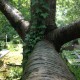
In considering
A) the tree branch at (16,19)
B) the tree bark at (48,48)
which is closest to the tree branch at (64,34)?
the tree bark at (48,48)

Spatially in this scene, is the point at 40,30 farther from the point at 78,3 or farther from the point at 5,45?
the point at 5,45

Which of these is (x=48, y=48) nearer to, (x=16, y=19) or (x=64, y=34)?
(x=64, y=34)

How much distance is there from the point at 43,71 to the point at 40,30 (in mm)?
2263

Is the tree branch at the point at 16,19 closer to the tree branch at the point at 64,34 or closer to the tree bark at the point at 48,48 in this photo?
the tree bark at the point at 48,48

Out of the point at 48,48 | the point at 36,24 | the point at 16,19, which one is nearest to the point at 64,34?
the point at 36,24

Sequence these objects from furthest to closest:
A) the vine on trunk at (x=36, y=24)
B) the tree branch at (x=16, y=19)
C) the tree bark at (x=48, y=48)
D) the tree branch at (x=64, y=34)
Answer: the tree branch at (x=16, y=19) < the vine on trunk at (x=36, y=24) < the tree branch at (x=64, y=34) < the tree bark at (x=48, y=48)

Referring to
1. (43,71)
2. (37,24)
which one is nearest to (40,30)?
(37,24)

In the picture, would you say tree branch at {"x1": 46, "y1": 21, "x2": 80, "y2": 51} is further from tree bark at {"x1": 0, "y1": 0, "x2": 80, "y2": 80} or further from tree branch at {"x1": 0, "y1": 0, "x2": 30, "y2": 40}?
tree branch at {"x1": 0, "y1": 0, "x2": 30, "y2": 40}

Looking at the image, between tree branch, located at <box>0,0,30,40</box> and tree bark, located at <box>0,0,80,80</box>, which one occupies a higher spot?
tree branch, located at <box>0,0,30,40</box>

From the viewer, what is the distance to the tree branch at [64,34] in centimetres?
362

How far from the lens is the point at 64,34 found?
12.4ft

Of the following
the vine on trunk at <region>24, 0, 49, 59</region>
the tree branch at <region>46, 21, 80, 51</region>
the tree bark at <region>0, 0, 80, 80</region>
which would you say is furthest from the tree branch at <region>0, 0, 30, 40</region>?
the tree branch at <region>46, 21, 80, 51</region>

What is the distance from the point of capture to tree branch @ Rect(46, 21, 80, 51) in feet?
11.9

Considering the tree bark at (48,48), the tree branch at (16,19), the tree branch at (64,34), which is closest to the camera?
the tree bark at (48,48)
